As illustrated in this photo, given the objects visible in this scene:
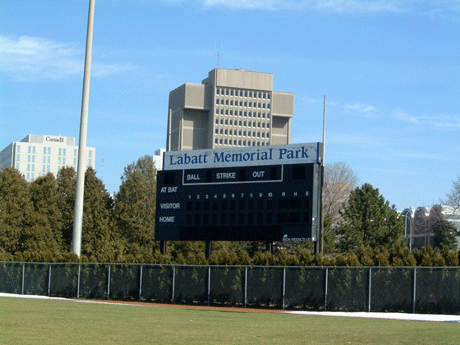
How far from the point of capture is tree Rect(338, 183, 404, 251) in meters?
52.0

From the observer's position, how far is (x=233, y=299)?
96.8 feet

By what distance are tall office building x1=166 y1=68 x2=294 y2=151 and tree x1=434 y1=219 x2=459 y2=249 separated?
8951 cm

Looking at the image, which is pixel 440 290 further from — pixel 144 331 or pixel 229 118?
pixel 229 118

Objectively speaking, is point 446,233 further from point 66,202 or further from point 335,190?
point 66,202

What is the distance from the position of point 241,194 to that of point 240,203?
41cm

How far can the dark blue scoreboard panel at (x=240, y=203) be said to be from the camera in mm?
28141

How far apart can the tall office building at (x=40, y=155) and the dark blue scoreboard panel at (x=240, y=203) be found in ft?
493

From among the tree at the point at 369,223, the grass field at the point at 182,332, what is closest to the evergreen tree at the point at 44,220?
the tree at the point at 369,223

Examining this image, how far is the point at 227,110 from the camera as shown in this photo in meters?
173

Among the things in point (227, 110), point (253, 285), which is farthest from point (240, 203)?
point (227, 110)

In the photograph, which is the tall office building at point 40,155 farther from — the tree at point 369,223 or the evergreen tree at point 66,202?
the tree at point 369,223

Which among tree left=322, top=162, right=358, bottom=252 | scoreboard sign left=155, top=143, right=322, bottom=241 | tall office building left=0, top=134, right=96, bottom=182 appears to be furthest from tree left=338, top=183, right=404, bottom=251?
tall office building left=0, top=134, right=96, bottom=182

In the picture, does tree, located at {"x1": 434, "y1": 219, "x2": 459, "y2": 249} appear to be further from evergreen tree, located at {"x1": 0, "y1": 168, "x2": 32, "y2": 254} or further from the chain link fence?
the chain link fence

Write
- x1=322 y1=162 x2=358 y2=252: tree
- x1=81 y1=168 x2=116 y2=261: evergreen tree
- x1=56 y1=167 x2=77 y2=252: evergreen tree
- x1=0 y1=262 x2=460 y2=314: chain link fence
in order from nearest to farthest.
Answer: x1=0 y1=262 x2=460 y2=314: chain link fence → x1=81 y1=168 x2=116 y2=261: evergreen tree → x1=56 y1=167 x2=77 y2=252: evergreen tree → x1=322 y1=162 x2=358 y2=252: tree
